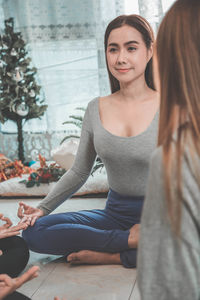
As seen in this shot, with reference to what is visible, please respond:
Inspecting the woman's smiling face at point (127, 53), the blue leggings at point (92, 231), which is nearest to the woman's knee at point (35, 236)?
the blue leggings at point (92, 231)

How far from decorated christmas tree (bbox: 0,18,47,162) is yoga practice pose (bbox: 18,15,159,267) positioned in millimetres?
1818

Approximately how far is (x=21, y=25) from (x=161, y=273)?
3.53 metres

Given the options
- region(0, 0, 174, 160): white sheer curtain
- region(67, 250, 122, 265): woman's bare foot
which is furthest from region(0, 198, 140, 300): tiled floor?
region(0, 0, 174, 160): white sheer curtain

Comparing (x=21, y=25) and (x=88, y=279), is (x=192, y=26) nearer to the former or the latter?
(x=88, y=279)

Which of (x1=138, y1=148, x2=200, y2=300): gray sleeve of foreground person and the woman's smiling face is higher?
the woman's smiling face

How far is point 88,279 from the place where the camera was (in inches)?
64.2

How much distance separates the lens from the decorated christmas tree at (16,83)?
137 inches

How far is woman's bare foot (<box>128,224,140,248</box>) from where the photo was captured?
1.66 m

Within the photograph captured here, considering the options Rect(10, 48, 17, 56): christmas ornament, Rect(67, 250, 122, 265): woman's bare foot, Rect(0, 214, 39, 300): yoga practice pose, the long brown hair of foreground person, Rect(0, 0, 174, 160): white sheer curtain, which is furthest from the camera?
Rect(0, 0, 174, 160): white sheer curtain

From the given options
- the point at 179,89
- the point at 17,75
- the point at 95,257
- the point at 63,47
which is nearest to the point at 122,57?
the point at 95,257

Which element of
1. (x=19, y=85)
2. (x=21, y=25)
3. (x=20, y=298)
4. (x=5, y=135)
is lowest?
(x=5, y=135)

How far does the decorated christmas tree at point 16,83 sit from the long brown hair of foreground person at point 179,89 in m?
2.92

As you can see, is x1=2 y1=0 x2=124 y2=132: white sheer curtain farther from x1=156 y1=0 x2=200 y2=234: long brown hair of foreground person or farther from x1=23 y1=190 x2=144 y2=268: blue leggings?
Answer: x1=156 y1=0 x2=200 y2=234: long brown hair of foreground person

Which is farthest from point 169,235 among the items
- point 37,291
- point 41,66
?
point 41,66
